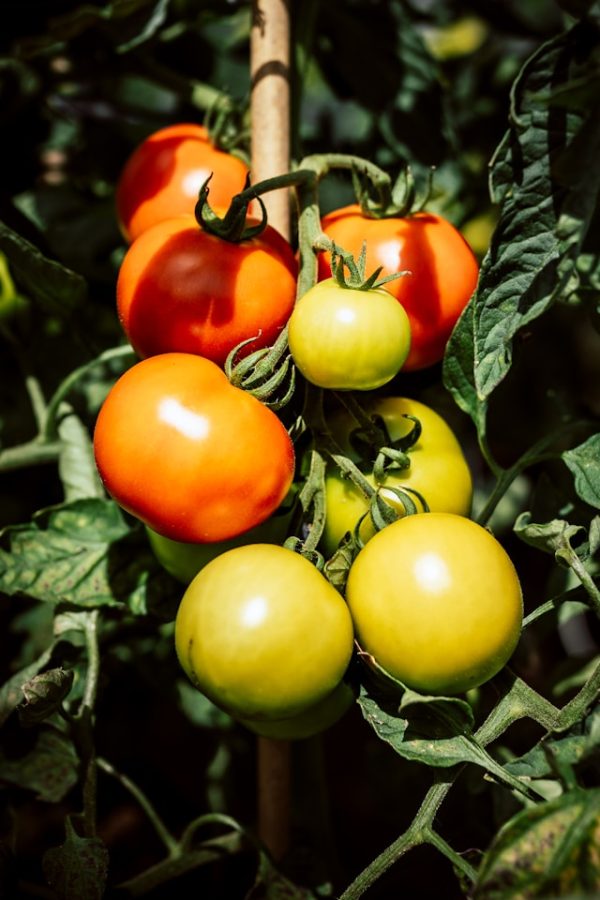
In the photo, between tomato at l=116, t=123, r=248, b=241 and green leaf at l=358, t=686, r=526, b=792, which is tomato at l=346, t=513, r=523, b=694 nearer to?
green leaf at l=358, t=686, r=526, b=792

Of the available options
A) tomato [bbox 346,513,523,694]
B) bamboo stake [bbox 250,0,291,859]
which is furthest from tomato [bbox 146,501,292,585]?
bamboo stake [bbox 250,0,291,859]

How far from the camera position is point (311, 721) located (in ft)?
2.16

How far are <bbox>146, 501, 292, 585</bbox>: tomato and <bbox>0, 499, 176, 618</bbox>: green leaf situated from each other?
71 millimetres

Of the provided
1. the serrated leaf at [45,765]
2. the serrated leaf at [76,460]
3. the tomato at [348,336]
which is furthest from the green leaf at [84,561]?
the tomato at [348,336]

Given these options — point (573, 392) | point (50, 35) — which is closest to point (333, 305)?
point (50, 35)

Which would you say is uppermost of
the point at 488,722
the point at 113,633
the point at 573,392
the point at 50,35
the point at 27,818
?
the point at 50,35

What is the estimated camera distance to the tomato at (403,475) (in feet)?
2.06

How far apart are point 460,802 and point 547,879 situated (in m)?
0.52

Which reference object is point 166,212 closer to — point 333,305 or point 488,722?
point 333,305

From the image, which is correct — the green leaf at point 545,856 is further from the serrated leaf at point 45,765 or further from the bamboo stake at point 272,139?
the serrated leaf at point 45,765

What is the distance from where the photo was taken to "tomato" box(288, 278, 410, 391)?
546 millimetres

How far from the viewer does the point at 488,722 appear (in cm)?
59

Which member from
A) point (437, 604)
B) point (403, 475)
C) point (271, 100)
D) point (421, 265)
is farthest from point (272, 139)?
point (437, 604)

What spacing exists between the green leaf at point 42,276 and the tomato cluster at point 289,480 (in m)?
0.16
